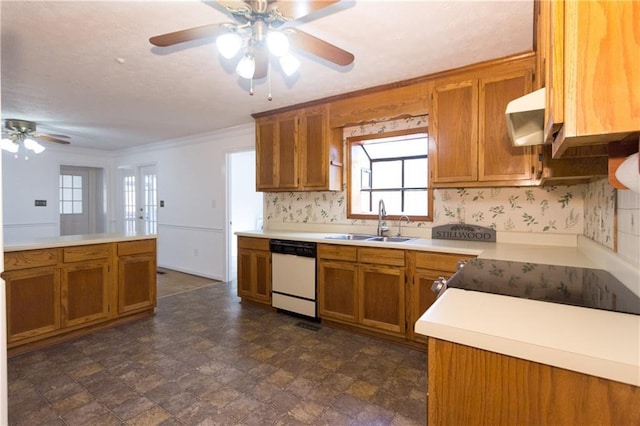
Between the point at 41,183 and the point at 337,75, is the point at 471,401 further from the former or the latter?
the point at 41,183

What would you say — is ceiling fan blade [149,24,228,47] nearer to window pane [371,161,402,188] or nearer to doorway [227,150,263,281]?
window pane [371,161,402,188]

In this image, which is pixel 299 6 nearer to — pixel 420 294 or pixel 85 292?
pixel 420 294

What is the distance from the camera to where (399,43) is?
221 centimetres

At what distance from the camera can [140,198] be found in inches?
248

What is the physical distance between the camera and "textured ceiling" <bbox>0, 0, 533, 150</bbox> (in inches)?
72.8

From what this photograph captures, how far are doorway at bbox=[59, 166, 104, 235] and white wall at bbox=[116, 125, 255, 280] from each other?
1.82 meters

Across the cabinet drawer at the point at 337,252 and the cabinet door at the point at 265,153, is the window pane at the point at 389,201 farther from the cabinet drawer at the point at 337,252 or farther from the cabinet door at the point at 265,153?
the cabinet door at the point at 265,153

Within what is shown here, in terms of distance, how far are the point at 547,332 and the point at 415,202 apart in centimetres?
Result: 260

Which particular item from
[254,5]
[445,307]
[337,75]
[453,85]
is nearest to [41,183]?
[337,75]

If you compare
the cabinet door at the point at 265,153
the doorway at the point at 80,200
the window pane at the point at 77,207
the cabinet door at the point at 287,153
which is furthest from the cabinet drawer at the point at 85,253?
the window pane at the point at 77,207

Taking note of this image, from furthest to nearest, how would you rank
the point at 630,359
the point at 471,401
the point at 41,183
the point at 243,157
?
the point at 243,157
the point at 41,183
the point at 471,401
the point at 630,359

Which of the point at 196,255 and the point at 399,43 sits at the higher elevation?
the point at 399,43

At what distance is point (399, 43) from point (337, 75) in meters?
0.66

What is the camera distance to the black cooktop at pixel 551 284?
3.53ft
